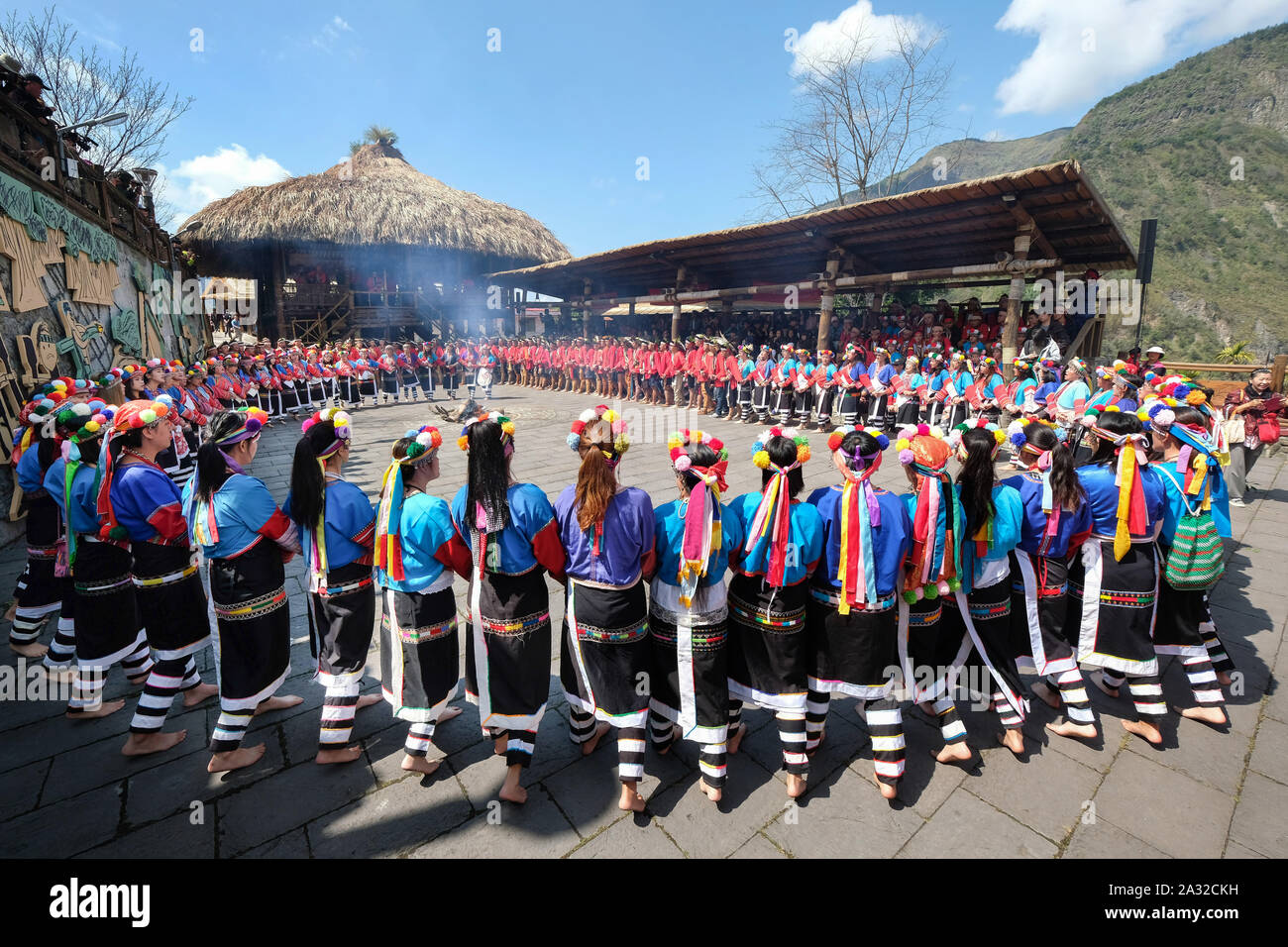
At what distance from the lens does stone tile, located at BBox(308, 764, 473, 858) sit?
2.20 metres

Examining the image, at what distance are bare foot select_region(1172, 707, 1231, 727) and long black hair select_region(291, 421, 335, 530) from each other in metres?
4.23

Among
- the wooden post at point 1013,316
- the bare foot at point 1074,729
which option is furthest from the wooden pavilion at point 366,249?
the bare foot at point 1074,729

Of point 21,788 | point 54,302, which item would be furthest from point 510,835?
point 54,302

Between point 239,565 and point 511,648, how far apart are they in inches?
48.2

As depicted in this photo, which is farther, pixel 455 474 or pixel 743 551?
pixel 455 474

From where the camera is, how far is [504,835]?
2.25 meters

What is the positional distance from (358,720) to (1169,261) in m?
48.6

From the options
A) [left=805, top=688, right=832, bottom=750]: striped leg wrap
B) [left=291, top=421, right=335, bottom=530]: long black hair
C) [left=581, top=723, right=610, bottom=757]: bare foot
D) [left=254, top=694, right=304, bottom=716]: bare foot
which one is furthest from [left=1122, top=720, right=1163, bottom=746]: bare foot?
[left=254, top=694, right=304, bottom=716]: bare foot

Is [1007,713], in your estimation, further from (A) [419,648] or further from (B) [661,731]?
(A) [419,648]

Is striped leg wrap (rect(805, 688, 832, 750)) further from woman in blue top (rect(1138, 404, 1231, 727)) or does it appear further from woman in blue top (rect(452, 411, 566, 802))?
woman in blue top (rect(1138, 404, 1231, 727))

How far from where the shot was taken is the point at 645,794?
2.47 meters
